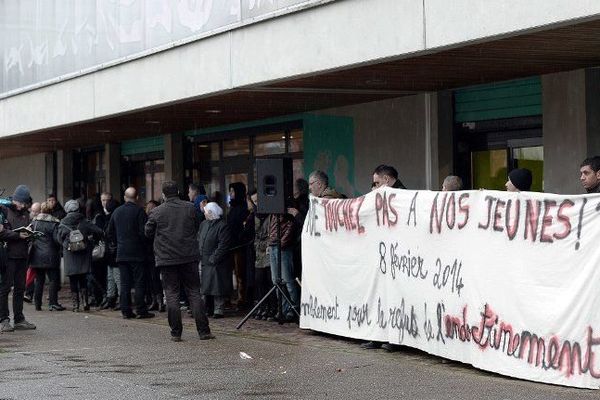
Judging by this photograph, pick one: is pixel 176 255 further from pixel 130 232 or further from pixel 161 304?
pixel 161 304

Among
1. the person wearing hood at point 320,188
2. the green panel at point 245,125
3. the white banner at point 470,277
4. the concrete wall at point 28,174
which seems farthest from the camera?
the concrete wall at point 28,174

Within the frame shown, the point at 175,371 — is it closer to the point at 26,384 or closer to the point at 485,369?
the point at 26,384

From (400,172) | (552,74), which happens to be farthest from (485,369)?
(400,172)

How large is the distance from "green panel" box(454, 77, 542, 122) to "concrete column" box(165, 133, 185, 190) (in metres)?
8.40

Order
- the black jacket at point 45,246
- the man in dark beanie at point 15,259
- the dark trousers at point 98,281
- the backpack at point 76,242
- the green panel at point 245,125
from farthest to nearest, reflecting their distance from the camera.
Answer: the green panel at point 245,125 < the dark trousers at point 98,281 < the black jacket at point 45,246 < the backpack at point 76,242 < the man in dark beanie at point 15,259

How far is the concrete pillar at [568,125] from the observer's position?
1390 centimetres

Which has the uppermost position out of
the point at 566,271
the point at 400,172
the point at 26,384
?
the point at 400,172

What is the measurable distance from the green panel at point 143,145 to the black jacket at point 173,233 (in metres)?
10.2

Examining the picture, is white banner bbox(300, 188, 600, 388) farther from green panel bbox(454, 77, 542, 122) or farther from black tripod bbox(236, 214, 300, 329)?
green panel bbox(454, 77, 542, 122)

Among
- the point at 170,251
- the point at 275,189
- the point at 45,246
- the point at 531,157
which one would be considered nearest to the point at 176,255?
the point at 170,251

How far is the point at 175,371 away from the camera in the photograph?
446 inches

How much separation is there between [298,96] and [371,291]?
15.5 feet

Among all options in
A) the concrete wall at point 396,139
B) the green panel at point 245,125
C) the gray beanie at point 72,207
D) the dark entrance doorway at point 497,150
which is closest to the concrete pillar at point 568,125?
the dark entrance doorway at point 497,150

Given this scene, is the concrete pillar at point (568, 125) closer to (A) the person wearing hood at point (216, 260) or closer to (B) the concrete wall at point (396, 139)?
(B) the concrete wall at point (396, 139)
